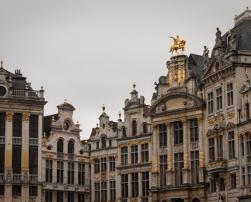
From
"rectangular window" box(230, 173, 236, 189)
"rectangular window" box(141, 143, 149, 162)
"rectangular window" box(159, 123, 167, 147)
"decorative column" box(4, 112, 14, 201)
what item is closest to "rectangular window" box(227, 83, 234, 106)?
"rectangular window" box(230, 173, 236, 189)

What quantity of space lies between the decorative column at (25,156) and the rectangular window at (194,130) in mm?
15799

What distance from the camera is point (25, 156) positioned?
66938 mm

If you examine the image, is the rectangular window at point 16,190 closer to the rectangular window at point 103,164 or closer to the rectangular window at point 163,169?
the rectangular window at point 103,164

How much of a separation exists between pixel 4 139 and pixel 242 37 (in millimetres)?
24169

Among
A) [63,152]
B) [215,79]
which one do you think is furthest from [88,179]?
[215,79]

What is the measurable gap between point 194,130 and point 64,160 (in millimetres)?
16401

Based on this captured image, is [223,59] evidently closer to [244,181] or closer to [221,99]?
[221,99]

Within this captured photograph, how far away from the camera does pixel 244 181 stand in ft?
180

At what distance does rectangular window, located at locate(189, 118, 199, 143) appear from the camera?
208 ft

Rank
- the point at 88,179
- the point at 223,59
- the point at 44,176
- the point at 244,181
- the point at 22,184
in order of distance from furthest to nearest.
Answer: the point at 88,179 < the point at 44,176 < the point at 22,184 < the point at 223,59 < the point at 244,181

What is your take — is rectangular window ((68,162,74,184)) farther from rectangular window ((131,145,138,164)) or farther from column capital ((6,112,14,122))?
column capital ((6,112,14,122))

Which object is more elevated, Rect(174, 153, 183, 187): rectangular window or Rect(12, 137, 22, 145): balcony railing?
Rect(12, 137, 22, 145): balcony railing

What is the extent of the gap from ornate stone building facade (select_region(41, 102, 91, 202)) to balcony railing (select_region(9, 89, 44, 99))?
458 centimetres

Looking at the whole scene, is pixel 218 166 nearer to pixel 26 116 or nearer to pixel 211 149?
pixel 211 149
